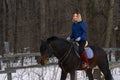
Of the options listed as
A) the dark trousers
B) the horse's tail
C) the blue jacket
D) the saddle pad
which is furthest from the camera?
the horse's tail

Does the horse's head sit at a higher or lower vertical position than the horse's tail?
higher

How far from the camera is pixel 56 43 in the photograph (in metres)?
8.94

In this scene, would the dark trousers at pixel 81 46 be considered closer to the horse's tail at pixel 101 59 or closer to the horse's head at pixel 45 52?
the horse's tail at pixel 101 59

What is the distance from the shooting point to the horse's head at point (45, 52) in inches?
333

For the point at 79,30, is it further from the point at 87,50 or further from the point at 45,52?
the point at 45,52

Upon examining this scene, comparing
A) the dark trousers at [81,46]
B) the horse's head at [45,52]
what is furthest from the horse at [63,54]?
the dark trousers at [81,46]

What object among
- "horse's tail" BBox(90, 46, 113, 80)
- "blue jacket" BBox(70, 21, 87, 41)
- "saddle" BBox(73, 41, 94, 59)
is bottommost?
"horse's tail" BBox(90, 46, 113, 80)

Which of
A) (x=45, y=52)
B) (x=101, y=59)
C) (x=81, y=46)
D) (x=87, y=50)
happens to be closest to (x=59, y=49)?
(x=45, y=52)

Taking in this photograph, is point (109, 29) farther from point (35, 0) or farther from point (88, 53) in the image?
point (88, 53)

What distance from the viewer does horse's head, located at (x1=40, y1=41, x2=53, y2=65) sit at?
8453mm

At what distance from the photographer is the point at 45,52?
8539 millimetres

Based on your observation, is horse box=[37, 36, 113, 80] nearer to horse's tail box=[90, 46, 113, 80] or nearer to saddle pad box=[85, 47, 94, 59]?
saddle pad box=[85, 47, 94, 59]

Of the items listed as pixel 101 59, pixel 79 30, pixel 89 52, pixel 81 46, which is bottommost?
pixel 101 59

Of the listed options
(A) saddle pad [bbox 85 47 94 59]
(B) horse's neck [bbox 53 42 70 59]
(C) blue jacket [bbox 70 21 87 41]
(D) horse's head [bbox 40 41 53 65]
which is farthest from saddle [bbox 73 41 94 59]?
(D) horse's head [bbox 40 41 53 65]
